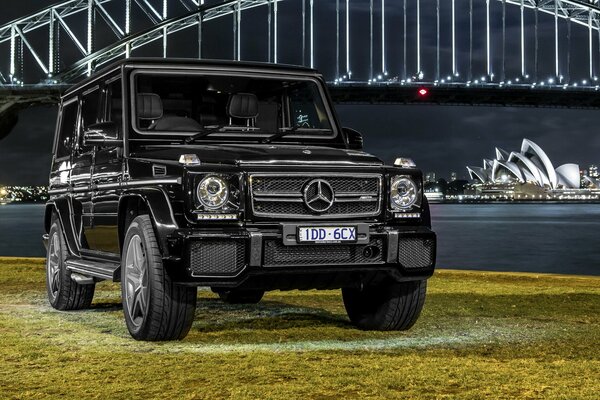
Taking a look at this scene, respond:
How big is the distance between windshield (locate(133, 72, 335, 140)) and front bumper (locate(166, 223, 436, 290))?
3.58 feet

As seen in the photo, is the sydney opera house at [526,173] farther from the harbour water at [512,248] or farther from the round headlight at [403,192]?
the round headlight at [403,192]

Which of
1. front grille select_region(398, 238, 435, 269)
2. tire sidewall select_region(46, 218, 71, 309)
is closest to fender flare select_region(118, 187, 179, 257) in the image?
front grille select_region(398, 238, 435, 269)

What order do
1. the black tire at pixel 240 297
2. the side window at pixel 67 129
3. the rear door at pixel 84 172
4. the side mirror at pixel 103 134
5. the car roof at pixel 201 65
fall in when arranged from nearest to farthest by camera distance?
the side mirror at pixel 103 134, the car roof at pixel 201 65, the rear door at pixel 84 172, the black tire at pixel 240 297, the side window at pixel 67 129

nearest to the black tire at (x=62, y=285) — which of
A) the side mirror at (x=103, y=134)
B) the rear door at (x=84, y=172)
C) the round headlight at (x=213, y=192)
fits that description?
the rear door at (x=84, y=172)

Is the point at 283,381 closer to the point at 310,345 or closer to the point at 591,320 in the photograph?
the point at 310,345

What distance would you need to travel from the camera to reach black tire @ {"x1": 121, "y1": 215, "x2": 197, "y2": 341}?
5.75 meters

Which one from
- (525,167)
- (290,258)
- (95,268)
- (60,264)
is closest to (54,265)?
(60,264)

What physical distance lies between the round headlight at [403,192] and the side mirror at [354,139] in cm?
87

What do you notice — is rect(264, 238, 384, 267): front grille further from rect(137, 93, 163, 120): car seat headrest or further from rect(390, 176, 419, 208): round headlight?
rect(137, 93, 163, 120): car seat headrest

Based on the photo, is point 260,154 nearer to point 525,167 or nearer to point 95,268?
point 95,268

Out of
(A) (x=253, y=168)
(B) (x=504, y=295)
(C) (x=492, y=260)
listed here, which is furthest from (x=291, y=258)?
(C) (x=492, y=260)

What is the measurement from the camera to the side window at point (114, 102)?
22.6ft

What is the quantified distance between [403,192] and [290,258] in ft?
2.89

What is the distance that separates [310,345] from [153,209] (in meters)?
1.26
